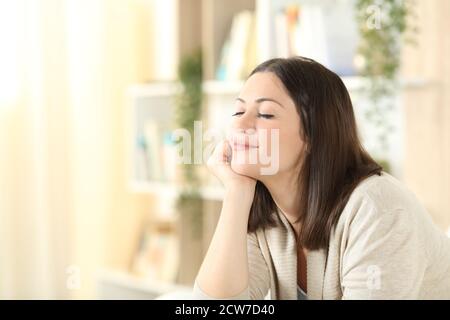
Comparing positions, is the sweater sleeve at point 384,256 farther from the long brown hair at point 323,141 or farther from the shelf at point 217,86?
the shelf at point 217,86

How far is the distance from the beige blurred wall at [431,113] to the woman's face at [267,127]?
1.02m

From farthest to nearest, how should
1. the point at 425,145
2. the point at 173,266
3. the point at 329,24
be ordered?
the point at 173,266
the point at 329,24
the point at 425,145

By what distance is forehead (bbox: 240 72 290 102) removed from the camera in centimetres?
105

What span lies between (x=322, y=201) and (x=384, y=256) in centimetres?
17

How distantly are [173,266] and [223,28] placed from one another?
1.13 m

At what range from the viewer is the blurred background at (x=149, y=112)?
196cm

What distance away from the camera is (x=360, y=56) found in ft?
6.70

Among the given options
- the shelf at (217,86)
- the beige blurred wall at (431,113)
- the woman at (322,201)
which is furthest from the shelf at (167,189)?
the woman at (322,201)

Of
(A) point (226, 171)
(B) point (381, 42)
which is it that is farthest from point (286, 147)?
(B) point (381, 42)

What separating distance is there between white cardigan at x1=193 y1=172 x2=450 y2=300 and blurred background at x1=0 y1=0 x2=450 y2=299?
0.96 metres

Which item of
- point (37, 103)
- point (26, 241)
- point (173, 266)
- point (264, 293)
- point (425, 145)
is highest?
point (37, 103)
